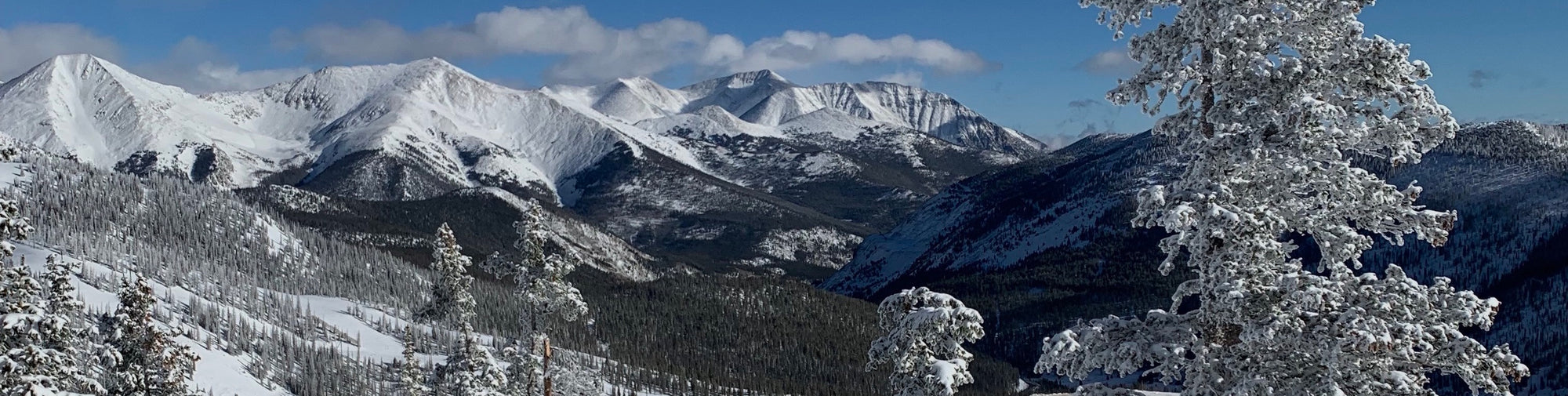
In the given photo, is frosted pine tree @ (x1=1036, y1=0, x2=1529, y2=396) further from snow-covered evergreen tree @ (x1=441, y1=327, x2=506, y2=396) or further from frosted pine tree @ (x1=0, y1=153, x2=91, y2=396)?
snow-covered evergreen tree @ (x1=441, y1=327, x2=506, y2=396)

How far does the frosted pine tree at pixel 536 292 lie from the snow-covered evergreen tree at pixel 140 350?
1043cm

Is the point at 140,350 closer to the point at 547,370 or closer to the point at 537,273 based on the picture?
the point at 537,273

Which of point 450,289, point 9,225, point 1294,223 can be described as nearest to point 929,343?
point 1294,223

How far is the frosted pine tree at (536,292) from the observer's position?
33.0m

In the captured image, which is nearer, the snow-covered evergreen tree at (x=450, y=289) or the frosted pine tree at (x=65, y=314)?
the frosted pine tree at (x=65, y=314)

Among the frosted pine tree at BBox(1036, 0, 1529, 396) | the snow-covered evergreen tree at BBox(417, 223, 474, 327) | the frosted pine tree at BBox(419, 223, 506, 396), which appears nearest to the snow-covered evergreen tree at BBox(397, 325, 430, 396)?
the frosted pine tree at BBox(419, 223, 506, 396)

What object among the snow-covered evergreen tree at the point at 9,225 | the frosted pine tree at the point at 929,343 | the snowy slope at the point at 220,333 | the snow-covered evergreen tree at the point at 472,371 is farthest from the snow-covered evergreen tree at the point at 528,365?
the snowy slope at the point at 220,333

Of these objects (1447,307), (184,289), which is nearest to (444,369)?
(1447,307)

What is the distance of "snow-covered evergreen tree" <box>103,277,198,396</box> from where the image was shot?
30.7m

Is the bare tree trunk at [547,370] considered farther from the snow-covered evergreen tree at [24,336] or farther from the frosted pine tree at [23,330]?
the snow-covered evergreen tree at [24,336]

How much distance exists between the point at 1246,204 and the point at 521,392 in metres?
27.3

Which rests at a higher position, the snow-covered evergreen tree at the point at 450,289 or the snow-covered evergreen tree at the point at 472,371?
the snow-covered evergreen tree at the point at 450,289

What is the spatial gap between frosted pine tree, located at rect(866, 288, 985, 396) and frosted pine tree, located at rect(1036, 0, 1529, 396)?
8443mm

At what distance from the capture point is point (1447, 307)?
44.8 feet
